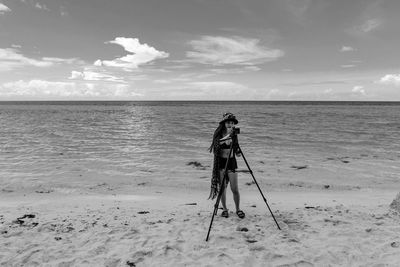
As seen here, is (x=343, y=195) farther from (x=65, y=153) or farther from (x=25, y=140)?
(x=25, y=140)

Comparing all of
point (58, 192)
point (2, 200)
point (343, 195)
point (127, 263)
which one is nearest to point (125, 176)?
point (58, 192)

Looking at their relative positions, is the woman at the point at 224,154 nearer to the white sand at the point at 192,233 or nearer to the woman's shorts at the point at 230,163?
the woman's shorts at the point at 230,163

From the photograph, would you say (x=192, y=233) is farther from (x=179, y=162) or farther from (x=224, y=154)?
(x=179, y=162)

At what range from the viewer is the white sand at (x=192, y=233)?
16.8 ft

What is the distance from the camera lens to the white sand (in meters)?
5.12

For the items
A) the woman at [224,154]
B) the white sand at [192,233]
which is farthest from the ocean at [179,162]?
the woman at [224,154]

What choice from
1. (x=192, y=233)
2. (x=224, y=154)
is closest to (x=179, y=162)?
(x=224, y=154)

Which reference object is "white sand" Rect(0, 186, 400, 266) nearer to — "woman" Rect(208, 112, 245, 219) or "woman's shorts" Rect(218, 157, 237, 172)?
"woman" Rect(208, 112, 245, 219)

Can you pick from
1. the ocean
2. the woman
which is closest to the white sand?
the woman

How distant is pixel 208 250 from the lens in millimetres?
5449

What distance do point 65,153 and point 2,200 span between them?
25.3ft

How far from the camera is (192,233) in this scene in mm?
6176

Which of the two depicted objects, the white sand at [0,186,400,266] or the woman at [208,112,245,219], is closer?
the white sand at [0,186,400,266]

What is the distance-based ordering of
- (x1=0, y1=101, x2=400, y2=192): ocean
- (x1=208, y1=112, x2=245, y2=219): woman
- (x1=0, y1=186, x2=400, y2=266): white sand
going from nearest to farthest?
(x1=0, y1=186, x2=400, y2=266): white sand, (x1=208, y1=112, x2=245, y2=219): woman, (x1=0, y1=101, x2=400, y2=192): ocean
